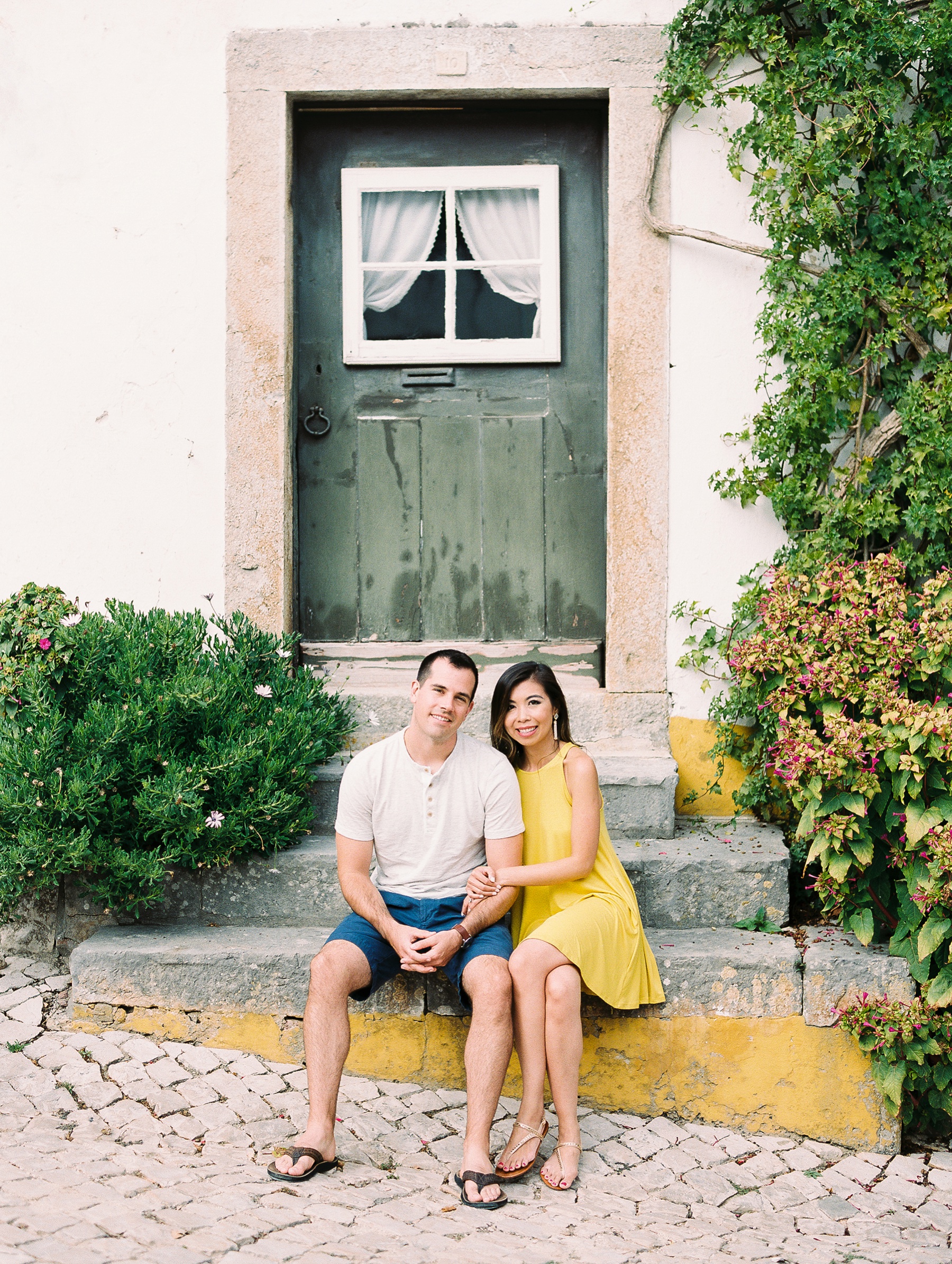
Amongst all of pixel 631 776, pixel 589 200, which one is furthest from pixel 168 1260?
pixel 589 200

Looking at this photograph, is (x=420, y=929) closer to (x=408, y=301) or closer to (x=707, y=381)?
(x=707, y=381)

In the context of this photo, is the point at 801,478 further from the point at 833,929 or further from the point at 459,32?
the point at 459,32

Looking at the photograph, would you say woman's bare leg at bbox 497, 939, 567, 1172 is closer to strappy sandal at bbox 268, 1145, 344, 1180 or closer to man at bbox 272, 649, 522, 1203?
man at bbox 272, 649, 522, 1203

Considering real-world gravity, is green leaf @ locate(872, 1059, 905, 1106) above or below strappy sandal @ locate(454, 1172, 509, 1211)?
above

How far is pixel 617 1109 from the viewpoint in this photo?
3.42 metres

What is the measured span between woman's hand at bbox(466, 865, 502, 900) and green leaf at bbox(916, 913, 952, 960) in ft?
4.20

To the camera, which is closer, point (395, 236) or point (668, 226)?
point (668, 226)

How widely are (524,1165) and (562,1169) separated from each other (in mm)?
104

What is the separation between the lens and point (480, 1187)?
286cm

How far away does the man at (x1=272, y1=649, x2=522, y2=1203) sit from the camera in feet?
10.3

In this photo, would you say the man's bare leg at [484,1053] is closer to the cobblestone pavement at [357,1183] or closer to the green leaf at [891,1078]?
the cobblestone pavement at [357,1183]

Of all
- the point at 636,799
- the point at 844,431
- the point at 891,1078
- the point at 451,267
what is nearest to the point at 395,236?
the point at 451,267

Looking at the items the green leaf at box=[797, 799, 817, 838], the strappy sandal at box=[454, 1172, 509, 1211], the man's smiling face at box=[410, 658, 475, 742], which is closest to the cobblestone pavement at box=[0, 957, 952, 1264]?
the strappy sandal at box=[454, 1172, 509, 1211]

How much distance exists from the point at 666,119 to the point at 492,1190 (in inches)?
151
